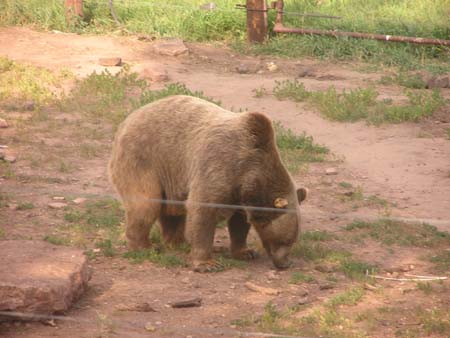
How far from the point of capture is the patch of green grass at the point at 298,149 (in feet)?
33.8

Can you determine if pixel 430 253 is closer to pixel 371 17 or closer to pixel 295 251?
pixel 295 251

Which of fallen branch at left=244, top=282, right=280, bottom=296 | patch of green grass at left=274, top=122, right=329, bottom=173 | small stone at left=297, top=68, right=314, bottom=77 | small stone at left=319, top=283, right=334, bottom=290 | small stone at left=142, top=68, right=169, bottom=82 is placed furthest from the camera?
small stone at left=297, top=68, right=314, bottom=77

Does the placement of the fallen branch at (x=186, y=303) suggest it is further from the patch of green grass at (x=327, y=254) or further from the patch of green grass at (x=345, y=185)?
the patch of green grass at (x=345, y=185)

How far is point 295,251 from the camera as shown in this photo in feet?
25.7

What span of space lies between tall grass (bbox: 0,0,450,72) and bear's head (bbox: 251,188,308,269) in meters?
7.21

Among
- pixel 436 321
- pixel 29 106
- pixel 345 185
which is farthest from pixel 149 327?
pixel 29 106

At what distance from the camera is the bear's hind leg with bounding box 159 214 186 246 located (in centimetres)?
803

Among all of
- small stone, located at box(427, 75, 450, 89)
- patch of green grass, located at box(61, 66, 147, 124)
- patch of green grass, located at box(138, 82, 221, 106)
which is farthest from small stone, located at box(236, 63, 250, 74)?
small stone, located at box(427, 75, 450, 89)

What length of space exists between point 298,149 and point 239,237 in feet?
9.82

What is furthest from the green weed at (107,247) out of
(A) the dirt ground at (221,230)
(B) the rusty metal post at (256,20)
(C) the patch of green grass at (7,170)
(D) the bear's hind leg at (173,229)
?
(B) the rusty metal post at (256,20)

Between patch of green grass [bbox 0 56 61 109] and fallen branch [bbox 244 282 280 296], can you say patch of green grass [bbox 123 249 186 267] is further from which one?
patch of green grass [bbox 0 56 61 109]

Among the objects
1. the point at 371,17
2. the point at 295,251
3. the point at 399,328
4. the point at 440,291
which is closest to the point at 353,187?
the point at 295,251

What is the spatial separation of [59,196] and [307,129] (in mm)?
3343

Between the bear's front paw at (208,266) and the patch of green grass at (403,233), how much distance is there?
1.48 metres
